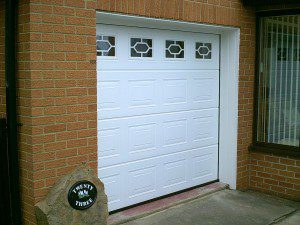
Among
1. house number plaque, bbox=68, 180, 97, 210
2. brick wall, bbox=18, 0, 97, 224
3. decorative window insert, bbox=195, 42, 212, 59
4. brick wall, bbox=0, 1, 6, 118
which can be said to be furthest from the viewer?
decorative window insert, bbox=195, 42, 212, 59

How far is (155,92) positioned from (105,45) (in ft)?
3.14

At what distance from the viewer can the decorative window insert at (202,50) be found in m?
5.87

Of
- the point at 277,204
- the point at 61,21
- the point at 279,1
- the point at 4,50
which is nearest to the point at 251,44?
Result: the point at 279,1

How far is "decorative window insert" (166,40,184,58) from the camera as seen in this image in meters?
5.48

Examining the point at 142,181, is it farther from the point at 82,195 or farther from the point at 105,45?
the point at 105,45

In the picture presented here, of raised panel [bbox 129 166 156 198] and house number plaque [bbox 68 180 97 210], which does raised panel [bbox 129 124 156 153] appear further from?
house number plaque [bbox 68 180 97 210]

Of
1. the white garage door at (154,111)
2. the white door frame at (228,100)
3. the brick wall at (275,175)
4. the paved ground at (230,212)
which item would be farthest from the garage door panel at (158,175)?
the brick wall at (275,175)

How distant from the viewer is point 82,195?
4082mm

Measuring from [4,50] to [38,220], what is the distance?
168cm

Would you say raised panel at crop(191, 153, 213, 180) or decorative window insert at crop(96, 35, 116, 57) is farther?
raised panel at crop(191, 153, 213, 180)

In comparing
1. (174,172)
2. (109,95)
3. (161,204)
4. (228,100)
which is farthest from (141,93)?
(228,100)

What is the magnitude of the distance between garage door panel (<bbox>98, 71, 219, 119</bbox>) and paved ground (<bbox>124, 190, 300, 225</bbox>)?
1.27 metres

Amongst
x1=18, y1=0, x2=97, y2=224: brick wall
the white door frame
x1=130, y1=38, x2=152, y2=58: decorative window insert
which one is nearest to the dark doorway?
x1=18, y1=0, x2=97, y2=224: brick wall

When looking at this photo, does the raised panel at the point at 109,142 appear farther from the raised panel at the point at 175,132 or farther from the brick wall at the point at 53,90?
the raised panel at the point at 175,132
